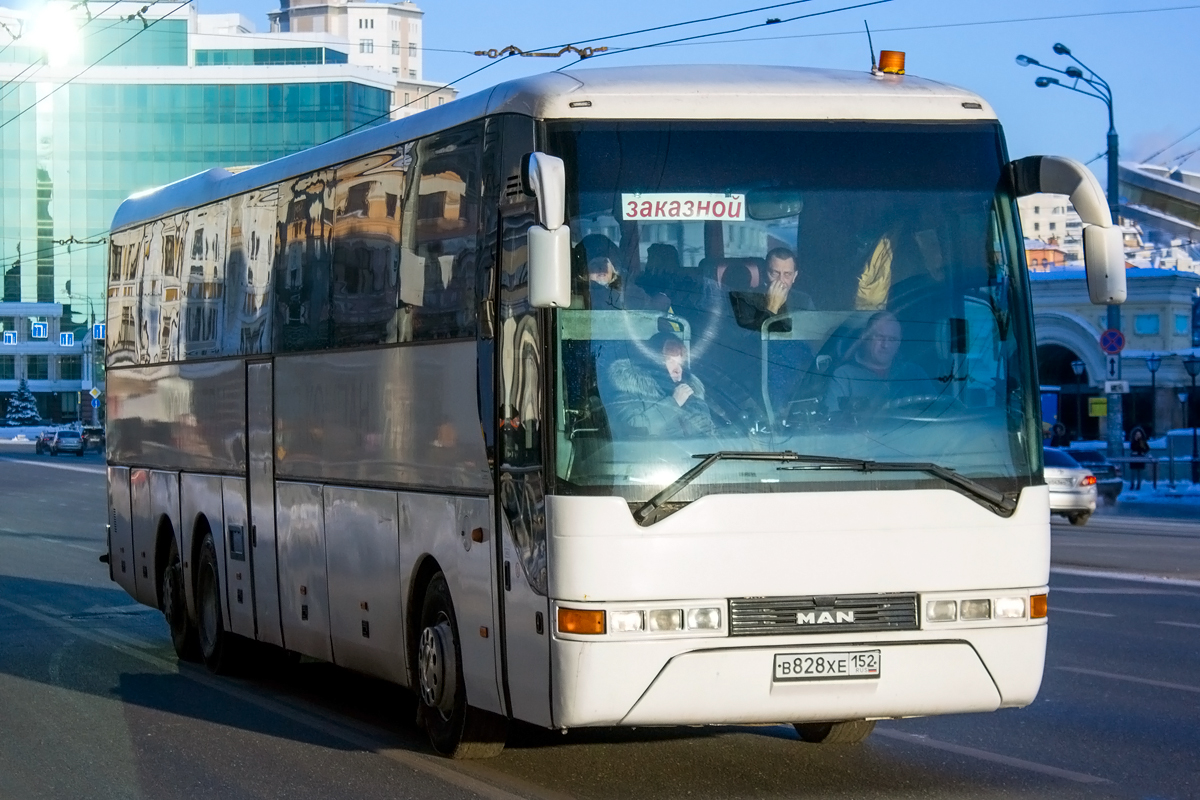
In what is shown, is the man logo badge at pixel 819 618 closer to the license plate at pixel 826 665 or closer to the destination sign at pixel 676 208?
the license plate at pixel 826 665

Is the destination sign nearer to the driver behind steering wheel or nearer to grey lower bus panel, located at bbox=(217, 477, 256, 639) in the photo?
the driver behind steering wheel

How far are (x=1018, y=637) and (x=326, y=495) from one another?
14.0 ft

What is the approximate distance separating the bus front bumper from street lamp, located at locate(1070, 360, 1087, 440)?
5128cm

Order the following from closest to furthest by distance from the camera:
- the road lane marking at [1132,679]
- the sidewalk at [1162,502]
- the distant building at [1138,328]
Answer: the road lane marking at [1132,679]
the sidewalk at [1162,502]
the distant building at [1138,328]

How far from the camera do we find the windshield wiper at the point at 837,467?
7.11m

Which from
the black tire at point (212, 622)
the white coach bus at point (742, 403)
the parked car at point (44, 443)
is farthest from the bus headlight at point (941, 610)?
the parked car at point (44, 443)

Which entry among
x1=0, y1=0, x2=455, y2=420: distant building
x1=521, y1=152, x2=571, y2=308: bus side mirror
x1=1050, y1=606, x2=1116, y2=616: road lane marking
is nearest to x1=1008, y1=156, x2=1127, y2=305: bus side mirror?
x1=521, y1=152, x2=571, y2=308: bus side mirror

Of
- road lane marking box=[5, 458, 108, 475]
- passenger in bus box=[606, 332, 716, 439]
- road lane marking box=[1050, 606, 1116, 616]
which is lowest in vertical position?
road lane marking box=[5, 458, 108, 475]

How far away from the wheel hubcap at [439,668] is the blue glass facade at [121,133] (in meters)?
104

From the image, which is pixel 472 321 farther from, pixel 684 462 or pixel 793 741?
pixel 793 741

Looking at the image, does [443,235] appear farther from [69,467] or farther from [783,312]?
[69,467]

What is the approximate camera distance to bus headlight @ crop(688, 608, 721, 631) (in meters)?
7.13

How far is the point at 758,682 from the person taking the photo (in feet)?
23.4

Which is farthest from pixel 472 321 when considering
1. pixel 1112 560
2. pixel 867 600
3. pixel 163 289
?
pixel 1112 560
